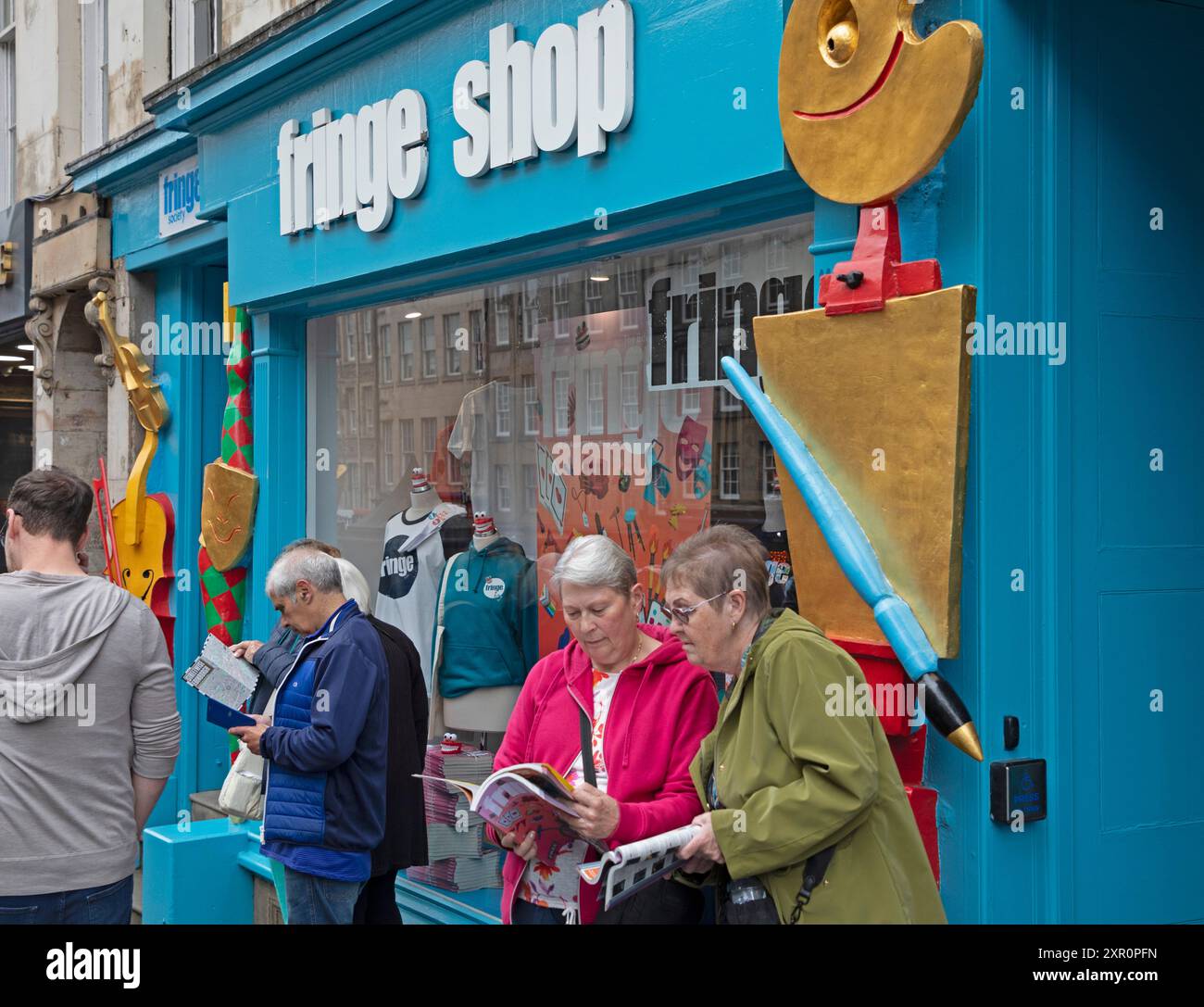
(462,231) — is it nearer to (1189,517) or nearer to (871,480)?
(871,480)

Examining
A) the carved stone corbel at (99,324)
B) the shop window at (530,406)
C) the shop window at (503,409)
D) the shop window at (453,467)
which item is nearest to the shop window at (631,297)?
the shop window at (530,406)

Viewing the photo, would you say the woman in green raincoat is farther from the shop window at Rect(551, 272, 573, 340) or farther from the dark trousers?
the shop window at Rect(551, 272, 573, 340)

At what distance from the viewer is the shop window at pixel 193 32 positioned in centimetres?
806

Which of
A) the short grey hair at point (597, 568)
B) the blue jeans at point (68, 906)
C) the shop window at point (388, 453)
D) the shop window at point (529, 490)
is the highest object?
the shop window at point (388, 453)

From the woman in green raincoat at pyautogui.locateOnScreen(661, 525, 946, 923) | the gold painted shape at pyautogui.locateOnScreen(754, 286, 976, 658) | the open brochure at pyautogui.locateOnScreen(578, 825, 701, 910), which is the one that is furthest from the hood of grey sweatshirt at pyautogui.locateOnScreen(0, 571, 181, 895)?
the gold painted shape at pyautogui.locateOnScreen(754, 286, 976, 658)

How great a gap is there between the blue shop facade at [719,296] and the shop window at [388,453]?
18mm

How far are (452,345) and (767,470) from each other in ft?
6.78

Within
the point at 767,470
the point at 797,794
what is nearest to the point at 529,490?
the point at 767,470

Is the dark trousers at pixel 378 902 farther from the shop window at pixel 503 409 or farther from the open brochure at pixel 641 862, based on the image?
the shop window at pixel 503 409

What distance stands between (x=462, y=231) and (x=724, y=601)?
269 centimetres

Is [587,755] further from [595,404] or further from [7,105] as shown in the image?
[7,105]

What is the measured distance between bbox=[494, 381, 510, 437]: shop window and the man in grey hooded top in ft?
8.03

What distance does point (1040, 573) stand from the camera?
352 centimetres

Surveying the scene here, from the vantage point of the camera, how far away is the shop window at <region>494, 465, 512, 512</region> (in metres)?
5.85
